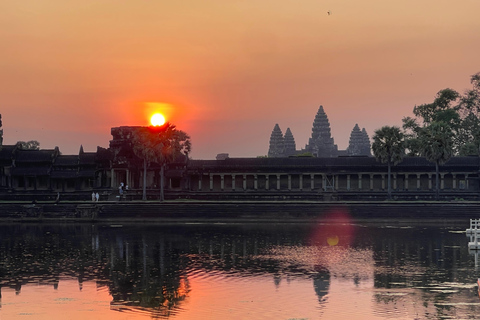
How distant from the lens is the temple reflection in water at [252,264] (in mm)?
30872

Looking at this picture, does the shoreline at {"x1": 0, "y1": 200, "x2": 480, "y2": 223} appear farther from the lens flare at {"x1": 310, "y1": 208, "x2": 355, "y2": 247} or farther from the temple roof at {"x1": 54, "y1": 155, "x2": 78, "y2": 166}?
the temple roof at {"x1": 54, "y1": 155, "x2": 78, "y2": 166}

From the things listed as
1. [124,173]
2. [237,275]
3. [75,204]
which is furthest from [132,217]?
[237,275]

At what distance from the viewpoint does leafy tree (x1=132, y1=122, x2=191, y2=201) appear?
86688 mm

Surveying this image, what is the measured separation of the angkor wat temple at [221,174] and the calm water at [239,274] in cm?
3667

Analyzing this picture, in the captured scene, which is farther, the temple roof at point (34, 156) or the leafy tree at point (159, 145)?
the temple roof at point (34, 156)

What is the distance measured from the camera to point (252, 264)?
4206 centimetres

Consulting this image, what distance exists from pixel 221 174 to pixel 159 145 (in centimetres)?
1790

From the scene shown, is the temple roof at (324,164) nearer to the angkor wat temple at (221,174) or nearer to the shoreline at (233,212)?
the angkor wat temple at (221,174)

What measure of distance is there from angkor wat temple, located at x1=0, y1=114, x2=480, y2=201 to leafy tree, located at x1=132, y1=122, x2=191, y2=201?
8111mm

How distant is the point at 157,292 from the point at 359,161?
7170cm

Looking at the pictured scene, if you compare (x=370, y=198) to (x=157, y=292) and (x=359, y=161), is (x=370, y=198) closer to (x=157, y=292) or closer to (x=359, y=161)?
(x=359, y=161)

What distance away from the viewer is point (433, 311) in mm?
27641

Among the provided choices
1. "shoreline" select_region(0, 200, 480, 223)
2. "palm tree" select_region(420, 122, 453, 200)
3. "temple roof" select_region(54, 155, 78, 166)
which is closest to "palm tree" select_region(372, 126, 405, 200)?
"palm tree" select_region(420, 122, 453, 200)

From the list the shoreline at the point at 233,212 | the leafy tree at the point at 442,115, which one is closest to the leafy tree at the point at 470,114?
the leafy tree at the point at 442,115
